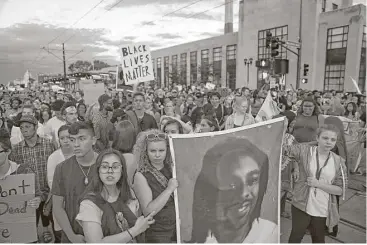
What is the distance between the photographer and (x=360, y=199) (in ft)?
15.1

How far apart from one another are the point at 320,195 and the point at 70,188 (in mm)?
2071

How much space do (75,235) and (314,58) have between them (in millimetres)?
26817

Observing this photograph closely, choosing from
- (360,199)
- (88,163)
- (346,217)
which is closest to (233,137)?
(88,163)

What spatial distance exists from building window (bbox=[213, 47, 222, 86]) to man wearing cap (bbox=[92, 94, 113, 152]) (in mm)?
34836

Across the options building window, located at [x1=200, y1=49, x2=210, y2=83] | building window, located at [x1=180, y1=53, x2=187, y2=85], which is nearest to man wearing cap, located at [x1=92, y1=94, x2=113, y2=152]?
building window, located at [x1=200, y1=49, x2=210, y2=83]

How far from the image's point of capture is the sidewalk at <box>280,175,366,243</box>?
343cm

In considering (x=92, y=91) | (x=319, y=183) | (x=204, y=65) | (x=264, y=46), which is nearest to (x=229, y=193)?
(x=319, y=183)

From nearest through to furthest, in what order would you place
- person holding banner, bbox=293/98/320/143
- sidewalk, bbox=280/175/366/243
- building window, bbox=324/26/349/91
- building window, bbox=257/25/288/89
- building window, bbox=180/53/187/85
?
sidewalk, bbox=280/175/366/243 < person holding banner, bbox=293/98/320/143 < building window, bbox=324/26/349/91 < building window, bbox=257/25/288/89 < building window, bbox=180/53/187/85

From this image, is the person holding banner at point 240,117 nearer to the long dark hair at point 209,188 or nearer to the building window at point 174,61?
the long dark hair at point 209,188

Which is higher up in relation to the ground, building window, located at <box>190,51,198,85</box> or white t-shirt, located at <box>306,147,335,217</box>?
building window, located at <box>190,51,198,85</box>

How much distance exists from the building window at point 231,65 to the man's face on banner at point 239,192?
35468 millimetres

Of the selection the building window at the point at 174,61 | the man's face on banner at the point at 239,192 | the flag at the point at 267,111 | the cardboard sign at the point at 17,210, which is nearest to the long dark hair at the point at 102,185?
the man's face on banner at the point at 239,192

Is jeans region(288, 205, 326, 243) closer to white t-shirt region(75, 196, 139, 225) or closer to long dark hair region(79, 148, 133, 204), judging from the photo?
long dark hair region(79, 148, 133, 204)

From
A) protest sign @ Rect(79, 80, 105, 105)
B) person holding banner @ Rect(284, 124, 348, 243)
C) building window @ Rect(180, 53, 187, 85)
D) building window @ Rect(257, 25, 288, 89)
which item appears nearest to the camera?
person holding banner @ Rect(284, 124, 348, 243)
